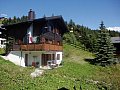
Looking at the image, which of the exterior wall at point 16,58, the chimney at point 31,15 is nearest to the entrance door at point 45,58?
the exterior wall at point 16,58

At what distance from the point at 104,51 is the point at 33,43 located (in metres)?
13.2

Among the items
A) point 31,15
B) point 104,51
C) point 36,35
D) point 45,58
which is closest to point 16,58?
point 45,58

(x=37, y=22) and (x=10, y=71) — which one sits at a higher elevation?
(x=37, y=22)

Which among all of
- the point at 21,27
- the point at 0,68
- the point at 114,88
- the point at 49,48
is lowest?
the point at 114,88

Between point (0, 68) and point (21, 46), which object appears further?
point (21, 46)

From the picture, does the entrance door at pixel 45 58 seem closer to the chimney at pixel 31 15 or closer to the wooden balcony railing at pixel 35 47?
the wooden balcony railing at pixel 35 47

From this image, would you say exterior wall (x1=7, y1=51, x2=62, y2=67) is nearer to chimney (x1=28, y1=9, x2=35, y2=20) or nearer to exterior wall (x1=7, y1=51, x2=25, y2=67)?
exterior wall (x1=7, y1=51, x2=25, y2=67)

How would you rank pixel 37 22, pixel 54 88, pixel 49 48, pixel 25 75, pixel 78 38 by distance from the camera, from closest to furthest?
1. pixel 54 88
2. pixel 25 75
3. pixel 49 48
4. pixel 37 22
5. pixel 78 38

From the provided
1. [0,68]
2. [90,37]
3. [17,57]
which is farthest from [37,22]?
[90,37]

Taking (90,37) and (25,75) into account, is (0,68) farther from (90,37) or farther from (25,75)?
(90,37)

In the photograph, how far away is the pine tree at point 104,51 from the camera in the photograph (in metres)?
38.2

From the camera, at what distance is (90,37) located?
67.1 metres

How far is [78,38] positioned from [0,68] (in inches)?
2015

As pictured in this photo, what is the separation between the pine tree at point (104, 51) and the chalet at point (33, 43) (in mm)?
6909
